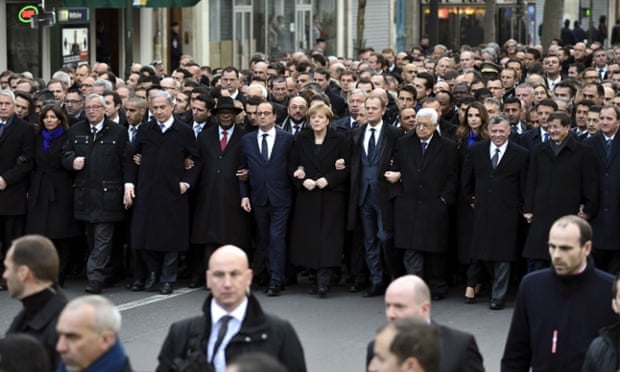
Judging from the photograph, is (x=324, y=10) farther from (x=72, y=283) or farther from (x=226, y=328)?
(x=226, y=328)

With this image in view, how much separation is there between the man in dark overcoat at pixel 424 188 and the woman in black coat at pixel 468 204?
16cm

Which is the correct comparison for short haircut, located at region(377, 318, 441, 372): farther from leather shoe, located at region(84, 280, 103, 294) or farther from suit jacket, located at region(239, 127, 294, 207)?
leather shoe, located at region(84, 280, 103, 294)

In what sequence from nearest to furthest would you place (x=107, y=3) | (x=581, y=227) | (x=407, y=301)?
1. (x=407, y=301)
2. (x=581, y=227)
3. (x=107, y=3)

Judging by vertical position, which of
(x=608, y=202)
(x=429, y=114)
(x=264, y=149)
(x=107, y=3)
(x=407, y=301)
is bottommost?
(x=608, y=202)

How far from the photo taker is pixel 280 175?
49.8ft

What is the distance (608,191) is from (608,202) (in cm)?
10

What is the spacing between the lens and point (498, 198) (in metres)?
14.4

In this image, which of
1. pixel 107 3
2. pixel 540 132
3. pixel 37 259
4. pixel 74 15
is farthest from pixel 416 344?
pixel 107 3

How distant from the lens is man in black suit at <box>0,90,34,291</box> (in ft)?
50.3

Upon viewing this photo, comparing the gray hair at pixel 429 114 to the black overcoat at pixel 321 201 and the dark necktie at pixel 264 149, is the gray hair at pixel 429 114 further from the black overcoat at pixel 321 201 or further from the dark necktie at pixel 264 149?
the dark necktie at pixel 264 149

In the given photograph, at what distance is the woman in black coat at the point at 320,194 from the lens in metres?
15.0

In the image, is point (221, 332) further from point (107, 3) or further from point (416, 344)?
point (107, 3)

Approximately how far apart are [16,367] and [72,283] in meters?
9.62

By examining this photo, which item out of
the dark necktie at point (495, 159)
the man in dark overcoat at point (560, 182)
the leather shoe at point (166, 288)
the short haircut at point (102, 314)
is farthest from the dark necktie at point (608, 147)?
the short haircut at point (102, 314)
